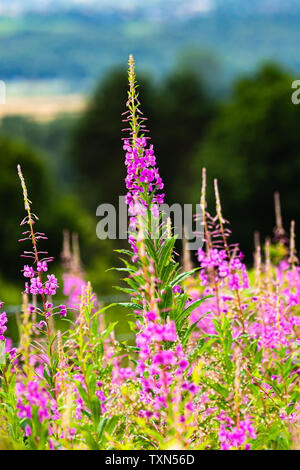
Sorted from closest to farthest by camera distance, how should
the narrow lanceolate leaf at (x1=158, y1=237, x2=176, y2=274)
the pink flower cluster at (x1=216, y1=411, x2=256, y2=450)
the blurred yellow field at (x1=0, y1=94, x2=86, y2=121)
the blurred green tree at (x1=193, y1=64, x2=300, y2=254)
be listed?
the pink flower cluster at (x1=216, y1=411, x2=256, y2=450)
the narrow lanceolate leaf at (x1=158, y1=237, x2=176, y2=274)
the blurred green tree at (x1=193, y1=64, x2=300, y2=254)
the blurred yellow field at (x1=0, y1=94, x2=86, y2=121)

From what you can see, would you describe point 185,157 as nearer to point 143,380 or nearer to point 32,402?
point 143,380

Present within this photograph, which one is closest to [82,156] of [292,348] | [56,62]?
[56,62]

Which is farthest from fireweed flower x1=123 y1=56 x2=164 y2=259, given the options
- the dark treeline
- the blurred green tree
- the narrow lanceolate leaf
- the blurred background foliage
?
the blurred green tree

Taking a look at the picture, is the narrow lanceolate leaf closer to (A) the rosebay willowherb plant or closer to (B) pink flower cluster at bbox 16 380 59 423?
(A) the rosebay willowherb plant

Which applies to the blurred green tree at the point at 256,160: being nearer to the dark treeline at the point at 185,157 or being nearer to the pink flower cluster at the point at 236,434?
the dark treeline at the point at 185,157

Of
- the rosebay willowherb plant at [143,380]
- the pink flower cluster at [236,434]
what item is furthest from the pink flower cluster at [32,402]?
the pink flower cluster at [236,434]

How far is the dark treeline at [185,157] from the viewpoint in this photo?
37.2 meters

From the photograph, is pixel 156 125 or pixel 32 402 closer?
pixel 32 402

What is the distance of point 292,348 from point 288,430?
8.41ft

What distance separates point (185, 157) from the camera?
5244cm

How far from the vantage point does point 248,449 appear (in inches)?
179

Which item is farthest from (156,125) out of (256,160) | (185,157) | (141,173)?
(141,173)

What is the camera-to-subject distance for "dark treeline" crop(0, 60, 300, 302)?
37.2 m
